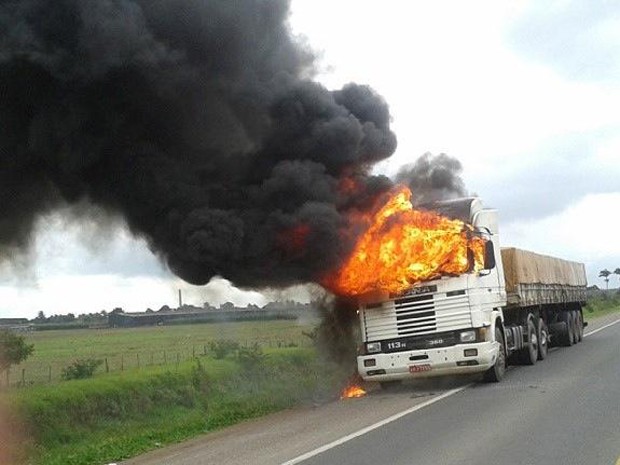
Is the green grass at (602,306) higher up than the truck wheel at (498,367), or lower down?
higher up

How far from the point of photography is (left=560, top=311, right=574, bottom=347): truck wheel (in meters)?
23.7

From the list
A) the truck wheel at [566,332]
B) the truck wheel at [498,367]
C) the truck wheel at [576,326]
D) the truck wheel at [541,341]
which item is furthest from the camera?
the truck wheel at [576,326]

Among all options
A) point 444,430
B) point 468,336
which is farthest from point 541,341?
point 444,430

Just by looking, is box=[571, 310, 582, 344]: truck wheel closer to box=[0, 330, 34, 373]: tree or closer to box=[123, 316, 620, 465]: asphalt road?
box=[123, 316, 620, 465]: asphalt road

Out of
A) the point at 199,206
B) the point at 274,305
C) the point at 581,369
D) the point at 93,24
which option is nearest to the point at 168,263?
the point at 199,206

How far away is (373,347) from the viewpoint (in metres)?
14.7

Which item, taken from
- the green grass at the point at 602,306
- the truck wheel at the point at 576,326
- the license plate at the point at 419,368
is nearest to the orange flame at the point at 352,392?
the license plate at the point at 419,368

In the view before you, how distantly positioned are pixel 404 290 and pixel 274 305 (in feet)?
10.3

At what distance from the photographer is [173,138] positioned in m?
13.7

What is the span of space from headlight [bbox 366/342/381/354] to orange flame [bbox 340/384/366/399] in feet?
3.34

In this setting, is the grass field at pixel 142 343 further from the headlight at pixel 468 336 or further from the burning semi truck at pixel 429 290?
the headlight at pixel 468 336

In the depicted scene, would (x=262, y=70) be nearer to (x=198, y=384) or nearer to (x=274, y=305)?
(x=274, y=305)

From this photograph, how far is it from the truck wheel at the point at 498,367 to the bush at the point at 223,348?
353 inches

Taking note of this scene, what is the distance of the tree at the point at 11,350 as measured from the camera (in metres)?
17.7
